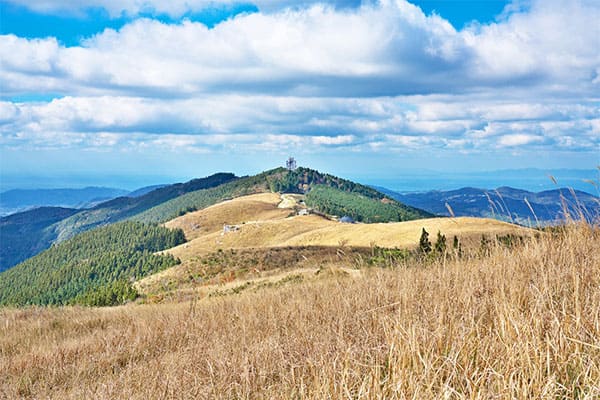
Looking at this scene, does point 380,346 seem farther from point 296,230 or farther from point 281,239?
point 296,230

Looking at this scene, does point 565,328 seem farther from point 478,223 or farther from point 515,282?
point 478,223

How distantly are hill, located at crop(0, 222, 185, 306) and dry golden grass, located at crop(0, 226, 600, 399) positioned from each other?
337 ft

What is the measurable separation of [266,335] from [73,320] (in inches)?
330

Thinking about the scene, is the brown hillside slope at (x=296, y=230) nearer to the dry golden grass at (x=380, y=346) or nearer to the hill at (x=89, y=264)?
the dry golden grass at (x=380, y=346)

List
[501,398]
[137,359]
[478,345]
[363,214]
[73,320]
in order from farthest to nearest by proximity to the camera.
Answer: [363,214] → [73,320] → [137,359] → [478,345] → [501,398]

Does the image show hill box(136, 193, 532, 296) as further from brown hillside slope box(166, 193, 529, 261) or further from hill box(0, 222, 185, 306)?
hill box(0, 222, 185, 306)

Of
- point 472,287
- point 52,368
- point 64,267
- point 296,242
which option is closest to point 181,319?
point 52,368

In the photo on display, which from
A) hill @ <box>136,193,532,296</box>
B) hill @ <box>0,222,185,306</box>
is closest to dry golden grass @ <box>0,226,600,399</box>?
hill @ <box>136,193,532,296</box>

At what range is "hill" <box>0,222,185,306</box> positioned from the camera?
130500 mm

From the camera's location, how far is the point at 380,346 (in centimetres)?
357

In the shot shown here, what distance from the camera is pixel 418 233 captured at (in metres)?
84.2

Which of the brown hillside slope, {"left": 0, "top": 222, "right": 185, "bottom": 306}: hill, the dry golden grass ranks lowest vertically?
{"left": 0, "top": 222, "right": 185, "bottom": 306}: hill

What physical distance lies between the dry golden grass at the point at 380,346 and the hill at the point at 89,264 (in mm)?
102724

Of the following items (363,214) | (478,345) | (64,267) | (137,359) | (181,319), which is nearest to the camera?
(478,345)
